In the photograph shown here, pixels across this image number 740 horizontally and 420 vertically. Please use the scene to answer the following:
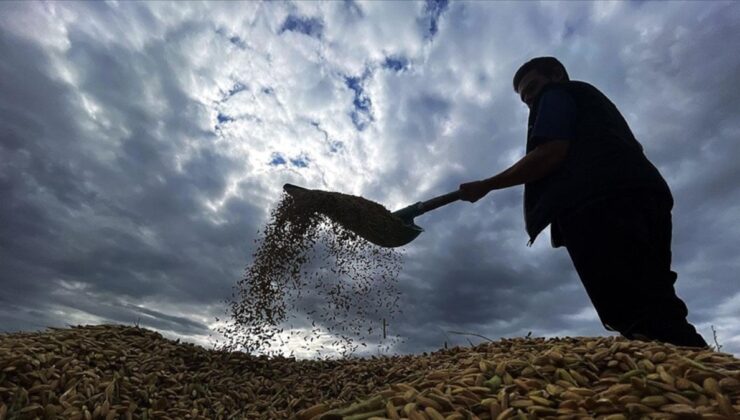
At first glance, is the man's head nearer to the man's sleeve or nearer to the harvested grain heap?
the man's sleeve

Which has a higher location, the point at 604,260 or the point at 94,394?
the point at 604,260

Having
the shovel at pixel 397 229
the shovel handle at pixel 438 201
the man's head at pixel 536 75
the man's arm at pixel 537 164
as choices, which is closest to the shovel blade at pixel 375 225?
the shovel at pixel 397 229

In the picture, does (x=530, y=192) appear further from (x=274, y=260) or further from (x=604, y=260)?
(x=274, y=260)

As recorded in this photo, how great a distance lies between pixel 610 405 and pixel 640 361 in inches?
22.3

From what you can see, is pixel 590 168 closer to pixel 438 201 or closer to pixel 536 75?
pixel 536 75

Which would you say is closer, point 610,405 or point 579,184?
point 610,405

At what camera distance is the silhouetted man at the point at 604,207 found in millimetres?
3229


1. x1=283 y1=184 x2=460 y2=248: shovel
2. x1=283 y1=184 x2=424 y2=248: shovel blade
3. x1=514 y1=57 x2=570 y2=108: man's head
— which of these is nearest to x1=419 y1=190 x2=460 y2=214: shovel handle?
x1=283 y1=184 x2=460 y2=248: shovel

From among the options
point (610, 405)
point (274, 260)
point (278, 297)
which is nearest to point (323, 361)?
point (278, 297)

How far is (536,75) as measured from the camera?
4.22 m

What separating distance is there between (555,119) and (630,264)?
116 cm

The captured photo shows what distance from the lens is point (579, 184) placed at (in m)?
3.47

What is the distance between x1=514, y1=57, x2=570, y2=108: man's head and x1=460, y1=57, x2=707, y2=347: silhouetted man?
312mm

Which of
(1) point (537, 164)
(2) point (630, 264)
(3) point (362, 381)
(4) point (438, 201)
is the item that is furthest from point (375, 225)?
(2) point (630, 264)
